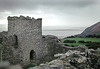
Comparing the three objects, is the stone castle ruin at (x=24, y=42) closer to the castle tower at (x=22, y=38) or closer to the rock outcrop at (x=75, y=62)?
the castle tower at (x=22, y=38)

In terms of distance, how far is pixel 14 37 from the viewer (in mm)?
20641

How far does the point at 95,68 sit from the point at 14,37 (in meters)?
14.1

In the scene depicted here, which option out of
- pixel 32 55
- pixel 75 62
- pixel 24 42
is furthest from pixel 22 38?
pixel 75 62

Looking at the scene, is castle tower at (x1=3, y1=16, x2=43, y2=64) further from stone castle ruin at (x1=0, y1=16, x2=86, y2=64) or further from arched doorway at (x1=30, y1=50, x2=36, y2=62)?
arched doorway at (x1=30, y1=50, x2=36, y2=62)

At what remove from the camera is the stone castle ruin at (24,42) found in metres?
20.0

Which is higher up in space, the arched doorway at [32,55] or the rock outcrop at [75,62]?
the rock outcrop at [75,62]

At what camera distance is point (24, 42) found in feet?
66.9

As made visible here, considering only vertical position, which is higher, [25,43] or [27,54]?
[25,43]

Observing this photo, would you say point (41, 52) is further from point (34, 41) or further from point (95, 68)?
point (95, 68)

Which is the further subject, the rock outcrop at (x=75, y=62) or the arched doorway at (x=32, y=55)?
the arched doorway at (x=32, y=55)

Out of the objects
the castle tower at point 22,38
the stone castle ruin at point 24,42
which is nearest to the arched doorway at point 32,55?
the stone castle ruin at point 24,42

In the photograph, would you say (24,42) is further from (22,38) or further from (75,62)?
(75,62)

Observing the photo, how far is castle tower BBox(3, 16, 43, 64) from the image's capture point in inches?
789

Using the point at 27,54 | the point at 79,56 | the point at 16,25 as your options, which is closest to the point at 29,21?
the point at 16,25
